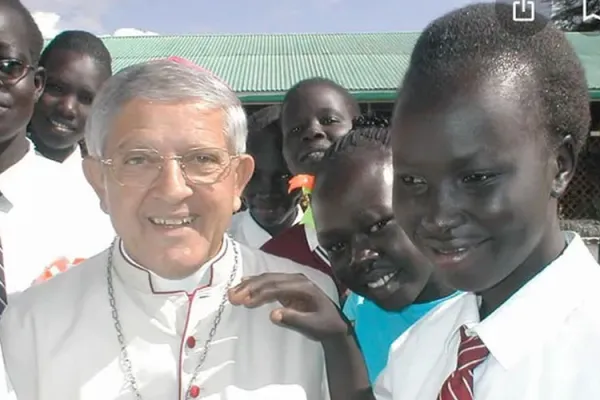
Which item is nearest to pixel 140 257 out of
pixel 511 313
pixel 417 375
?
pixel 417 375

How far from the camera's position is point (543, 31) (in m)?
A: 1.63

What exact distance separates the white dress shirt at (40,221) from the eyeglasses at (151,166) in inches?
32.8

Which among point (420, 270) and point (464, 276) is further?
point (420, 270)

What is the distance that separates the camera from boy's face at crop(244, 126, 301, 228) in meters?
3.97

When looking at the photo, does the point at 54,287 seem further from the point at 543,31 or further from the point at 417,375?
the point at 543,31

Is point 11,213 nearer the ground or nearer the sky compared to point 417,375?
nearer the sky

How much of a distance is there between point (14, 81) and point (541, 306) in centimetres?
190

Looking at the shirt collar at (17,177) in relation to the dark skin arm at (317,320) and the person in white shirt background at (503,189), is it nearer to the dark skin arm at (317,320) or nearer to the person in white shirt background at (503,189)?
the dark skin arm at (317,320)

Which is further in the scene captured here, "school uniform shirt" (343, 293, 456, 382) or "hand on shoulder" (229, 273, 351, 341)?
"school uniform shirt" (343, 293, 456, 382)

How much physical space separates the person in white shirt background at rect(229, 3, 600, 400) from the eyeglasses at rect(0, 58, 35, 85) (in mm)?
1502

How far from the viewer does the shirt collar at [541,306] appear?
62.5 inches

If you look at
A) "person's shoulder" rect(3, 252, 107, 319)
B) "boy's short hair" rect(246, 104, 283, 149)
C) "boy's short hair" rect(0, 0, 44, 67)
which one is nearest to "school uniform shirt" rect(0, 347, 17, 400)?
"person's shoulder" rect(3, 252, 107, 319)

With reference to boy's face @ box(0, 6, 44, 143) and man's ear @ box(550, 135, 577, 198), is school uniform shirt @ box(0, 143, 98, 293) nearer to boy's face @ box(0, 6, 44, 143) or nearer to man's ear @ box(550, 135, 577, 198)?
boy's face @ box(0, 6, 44, 143)

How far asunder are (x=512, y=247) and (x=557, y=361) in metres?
0.25
